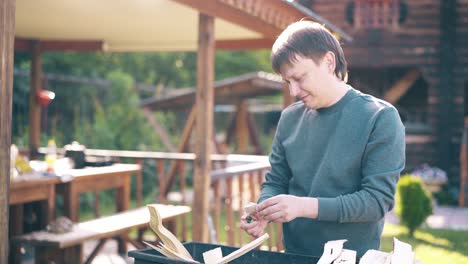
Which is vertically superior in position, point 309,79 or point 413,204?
point 309,79

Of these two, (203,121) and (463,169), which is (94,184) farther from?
(463,169)

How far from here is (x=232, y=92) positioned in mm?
12047

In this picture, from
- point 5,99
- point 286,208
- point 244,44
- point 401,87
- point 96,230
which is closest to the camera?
point 286,208

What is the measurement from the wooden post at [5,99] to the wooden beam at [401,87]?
1199cm

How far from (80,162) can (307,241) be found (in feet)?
16.6

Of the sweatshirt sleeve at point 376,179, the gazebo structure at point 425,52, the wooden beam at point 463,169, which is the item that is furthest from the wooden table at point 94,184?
the gazebo structure at point 425,52

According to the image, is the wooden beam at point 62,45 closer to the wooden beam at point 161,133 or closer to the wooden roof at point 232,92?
the wooden roof at point 232,92

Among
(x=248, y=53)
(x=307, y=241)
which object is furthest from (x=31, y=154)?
(x=248, y=53)

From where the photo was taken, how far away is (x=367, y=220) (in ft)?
8.19

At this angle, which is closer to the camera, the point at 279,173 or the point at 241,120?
the point at 279,173

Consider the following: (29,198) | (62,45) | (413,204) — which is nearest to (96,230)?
(29,198)

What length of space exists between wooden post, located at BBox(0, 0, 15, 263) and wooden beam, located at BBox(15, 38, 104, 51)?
21.4 ft

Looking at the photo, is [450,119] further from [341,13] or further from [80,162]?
[80,162]

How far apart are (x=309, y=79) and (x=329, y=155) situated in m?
0.29
